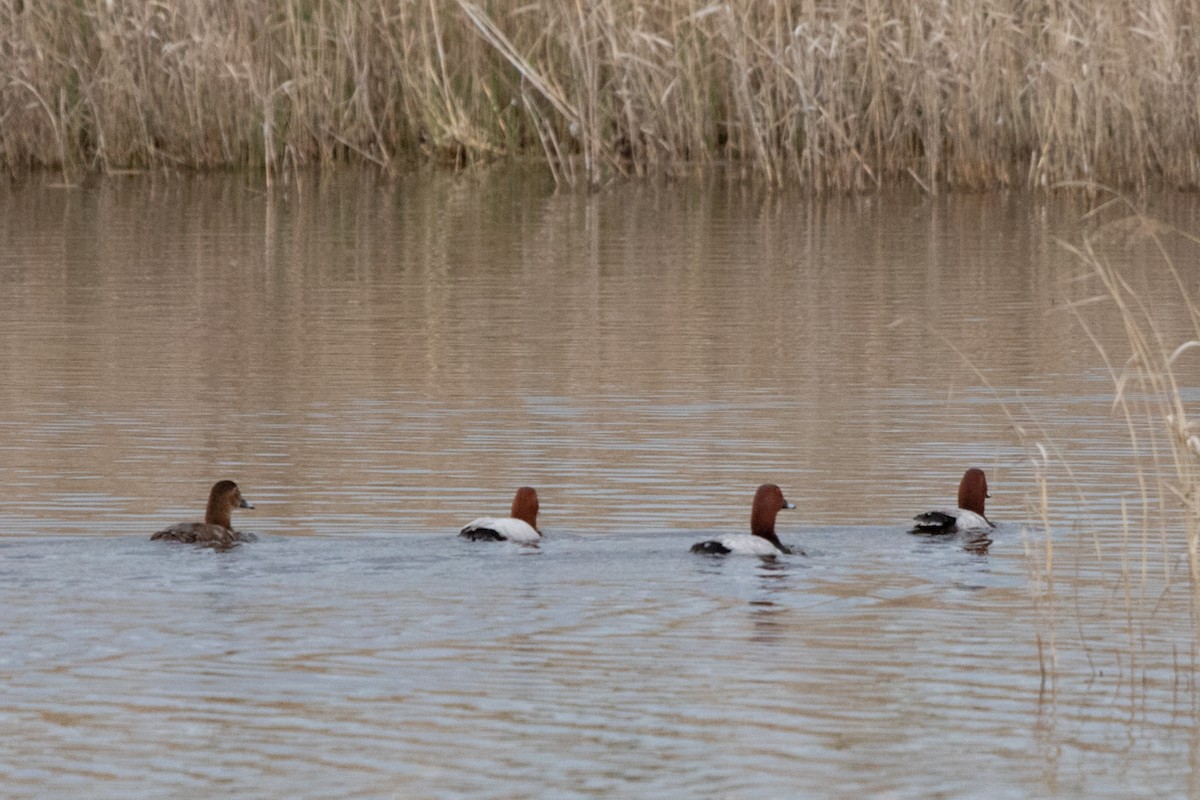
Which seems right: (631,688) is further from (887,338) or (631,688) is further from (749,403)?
(887,338)

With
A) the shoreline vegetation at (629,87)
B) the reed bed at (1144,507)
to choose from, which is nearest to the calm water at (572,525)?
the reed bed at (1144,507)

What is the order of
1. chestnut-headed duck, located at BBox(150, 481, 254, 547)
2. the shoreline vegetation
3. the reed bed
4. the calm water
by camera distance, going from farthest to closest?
the shoreline vegetation
chestnut-headed duck, located at BBox(150, 481, 254, 547)
the reed bed
the calm water

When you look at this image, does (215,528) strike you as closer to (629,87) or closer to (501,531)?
(501,531)

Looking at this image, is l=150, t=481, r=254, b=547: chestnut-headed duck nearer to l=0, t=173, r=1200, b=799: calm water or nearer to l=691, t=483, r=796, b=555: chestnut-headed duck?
l=0, t=173, r=1200, b=799: calm water

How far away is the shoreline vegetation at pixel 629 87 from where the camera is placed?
19.8 metres

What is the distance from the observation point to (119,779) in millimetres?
5395

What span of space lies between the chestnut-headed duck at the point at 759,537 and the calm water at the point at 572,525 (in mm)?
91

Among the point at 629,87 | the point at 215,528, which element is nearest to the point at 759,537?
the point at 215,528

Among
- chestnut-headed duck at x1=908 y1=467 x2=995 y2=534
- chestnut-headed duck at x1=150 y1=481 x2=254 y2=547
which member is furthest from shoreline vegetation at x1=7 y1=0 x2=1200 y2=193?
chestnut-headed duck at x1=150 y1=481 x2=254 y2=547

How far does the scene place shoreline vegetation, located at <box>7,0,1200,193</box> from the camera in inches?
778

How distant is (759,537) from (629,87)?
13.3m

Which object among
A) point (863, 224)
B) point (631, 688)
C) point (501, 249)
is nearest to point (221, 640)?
point (631, 688)

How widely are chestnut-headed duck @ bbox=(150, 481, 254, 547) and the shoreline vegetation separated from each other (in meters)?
12.0

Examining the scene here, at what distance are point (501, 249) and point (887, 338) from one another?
4941 millimetres
